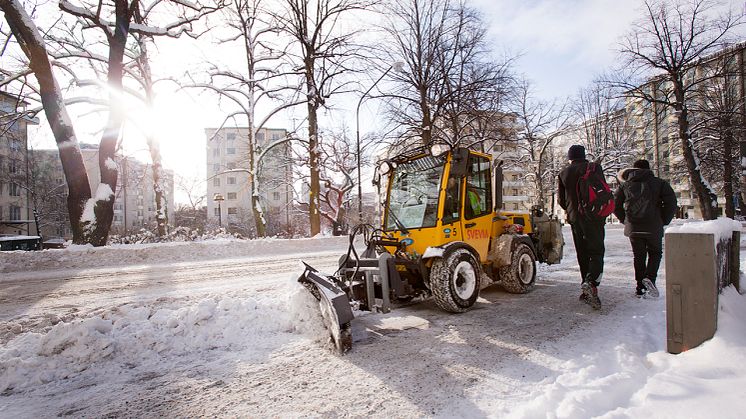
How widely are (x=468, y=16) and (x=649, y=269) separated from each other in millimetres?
18348

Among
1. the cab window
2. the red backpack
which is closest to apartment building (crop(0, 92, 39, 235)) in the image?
the cab window

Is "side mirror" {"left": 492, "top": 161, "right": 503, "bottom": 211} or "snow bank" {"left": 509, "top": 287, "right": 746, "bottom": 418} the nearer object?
"snow bank" {"left": 509, "top": 287, "right": 746, "bottom": 418}

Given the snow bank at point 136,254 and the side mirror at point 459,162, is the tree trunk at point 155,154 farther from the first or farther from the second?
the side mirror at point 459,162

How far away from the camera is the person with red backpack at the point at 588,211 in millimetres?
5047

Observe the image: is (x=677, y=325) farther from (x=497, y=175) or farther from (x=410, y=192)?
(x=410, y=192)

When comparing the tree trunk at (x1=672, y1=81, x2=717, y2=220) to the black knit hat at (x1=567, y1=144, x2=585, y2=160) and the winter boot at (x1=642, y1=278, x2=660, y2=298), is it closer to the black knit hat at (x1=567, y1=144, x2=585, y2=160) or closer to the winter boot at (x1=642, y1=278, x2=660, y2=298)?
the winter boot at (x1=642, y1=278, x2=660, y2=298)

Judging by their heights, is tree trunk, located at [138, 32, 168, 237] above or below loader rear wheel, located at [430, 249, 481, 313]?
above

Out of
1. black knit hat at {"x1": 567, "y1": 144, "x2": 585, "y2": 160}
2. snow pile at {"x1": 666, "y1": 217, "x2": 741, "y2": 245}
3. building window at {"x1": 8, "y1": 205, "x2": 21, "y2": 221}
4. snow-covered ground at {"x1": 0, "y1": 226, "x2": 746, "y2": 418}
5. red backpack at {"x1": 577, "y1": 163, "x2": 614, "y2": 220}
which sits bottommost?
snow-covered ground at {"x1": 0, "y1": 226, "x2": 746, "y2": 418}

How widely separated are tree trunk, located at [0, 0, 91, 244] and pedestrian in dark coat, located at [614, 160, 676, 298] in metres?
15.1

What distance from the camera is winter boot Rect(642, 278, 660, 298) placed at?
17.6ft

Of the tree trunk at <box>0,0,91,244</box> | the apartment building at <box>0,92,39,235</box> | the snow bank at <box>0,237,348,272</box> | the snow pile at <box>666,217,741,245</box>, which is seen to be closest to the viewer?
the snow pile at <box>666,217,741,245</box>

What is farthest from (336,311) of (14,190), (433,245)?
(14,190)

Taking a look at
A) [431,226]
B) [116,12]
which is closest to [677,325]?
[431,226]

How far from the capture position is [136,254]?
1234 cm
